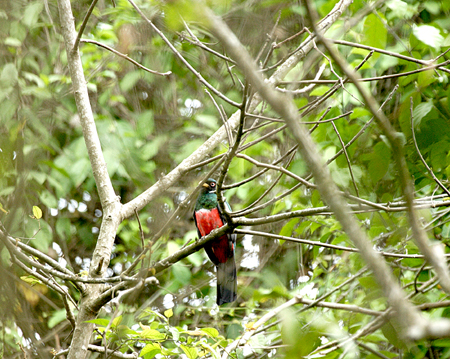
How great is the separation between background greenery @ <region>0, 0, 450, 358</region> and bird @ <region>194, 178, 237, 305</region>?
0.18 metres

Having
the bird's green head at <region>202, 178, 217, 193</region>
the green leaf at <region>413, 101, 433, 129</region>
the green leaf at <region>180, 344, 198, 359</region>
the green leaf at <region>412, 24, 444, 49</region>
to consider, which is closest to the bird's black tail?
the bird's green head at <region>202, 178, 217, 193</region>

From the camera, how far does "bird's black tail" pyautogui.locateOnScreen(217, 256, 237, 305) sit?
15.4ft

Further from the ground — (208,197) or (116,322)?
(208,197)

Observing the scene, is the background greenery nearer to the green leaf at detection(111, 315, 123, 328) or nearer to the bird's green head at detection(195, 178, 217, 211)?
the green leaf at detection(111, 315, 123, 328)

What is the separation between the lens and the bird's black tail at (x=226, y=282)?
470cm

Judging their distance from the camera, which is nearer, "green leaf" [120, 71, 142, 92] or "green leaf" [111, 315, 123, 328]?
"green leaf" [111, 315, 123, 328]

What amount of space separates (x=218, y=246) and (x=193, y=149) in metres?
1.29

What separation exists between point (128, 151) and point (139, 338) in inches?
71.1

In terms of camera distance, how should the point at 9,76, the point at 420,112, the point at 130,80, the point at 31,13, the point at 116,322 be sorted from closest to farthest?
1. the point at 116,322
2. the point at 420,112
3. the point at 9,76
4. the point at 31,13
5. the point at 130,80

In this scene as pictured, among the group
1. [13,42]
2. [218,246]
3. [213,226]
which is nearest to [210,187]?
[213,226]

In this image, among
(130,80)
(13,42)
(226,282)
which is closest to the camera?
(13,42)

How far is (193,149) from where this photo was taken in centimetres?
434

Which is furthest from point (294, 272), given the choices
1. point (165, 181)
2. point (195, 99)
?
point (165, 181)

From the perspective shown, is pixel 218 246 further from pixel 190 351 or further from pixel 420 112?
A: pixel 420 112
